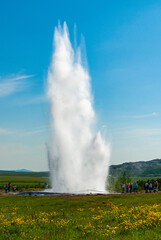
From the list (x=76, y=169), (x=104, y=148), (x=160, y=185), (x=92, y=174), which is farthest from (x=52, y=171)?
(x=160, y=185)

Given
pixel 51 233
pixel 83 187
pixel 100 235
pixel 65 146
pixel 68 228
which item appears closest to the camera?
pixel 100 235

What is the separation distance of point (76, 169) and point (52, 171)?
20.7 feet

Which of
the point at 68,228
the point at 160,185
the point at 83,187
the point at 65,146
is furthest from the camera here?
the point at 160,185

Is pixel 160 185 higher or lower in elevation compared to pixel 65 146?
lower

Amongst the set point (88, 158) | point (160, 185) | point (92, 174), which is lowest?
point (160, 185)

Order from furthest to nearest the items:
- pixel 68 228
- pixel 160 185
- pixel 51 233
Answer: pixel 160 185
pixel 68 228
pixel 51 233

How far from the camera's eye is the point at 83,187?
6288 cm

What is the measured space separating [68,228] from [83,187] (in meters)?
48.6

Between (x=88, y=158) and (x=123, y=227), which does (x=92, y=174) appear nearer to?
(x=88, y=158)

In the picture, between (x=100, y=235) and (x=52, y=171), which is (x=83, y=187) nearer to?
(x=52, y=171)

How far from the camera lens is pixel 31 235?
13539 mm

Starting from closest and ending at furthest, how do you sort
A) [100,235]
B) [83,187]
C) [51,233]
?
1. [100,235]
2. [51,233]
3. [83,187]

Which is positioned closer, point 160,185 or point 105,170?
point 105,170

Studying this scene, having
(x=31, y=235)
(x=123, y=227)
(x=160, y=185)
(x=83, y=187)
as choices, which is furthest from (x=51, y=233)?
(x=160, y=185)
